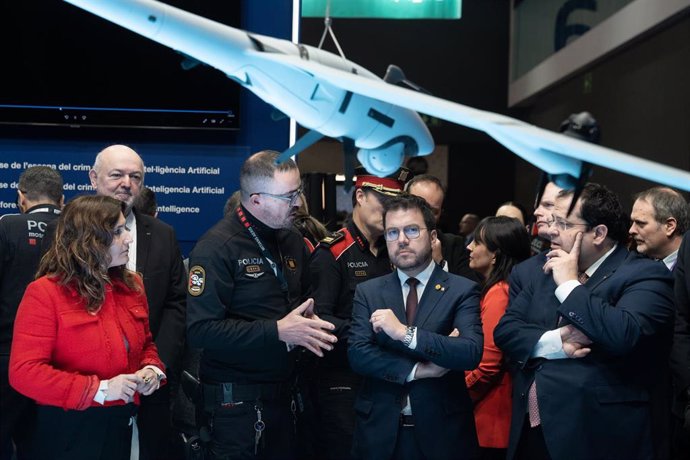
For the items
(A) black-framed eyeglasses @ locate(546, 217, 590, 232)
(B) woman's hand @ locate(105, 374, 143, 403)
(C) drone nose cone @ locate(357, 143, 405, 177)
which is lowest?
(B) woman's hand @ locate(105, 374, 143, 403)

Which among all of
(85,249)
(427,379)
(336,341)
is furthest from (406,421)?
(85,249)

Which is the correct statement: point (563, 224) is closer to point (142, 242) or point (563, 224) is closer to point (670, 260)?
point (670, 260)

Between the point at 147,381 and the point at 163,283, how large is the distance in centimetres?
68

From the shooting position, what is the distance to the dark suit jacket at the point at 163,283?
137 inches

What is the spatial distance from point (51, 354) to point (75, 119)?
6.60 feet

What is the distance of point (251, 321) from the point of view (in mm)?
3256

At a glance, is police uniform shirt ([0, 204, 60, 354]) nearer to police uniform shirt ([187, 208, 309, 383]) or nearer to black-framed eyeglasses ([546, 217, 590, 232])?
police uniform shirt ([187, 208, 309, 383])

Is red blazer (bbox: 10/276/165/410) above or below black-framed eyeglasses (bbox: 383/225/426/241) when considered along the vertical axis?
below

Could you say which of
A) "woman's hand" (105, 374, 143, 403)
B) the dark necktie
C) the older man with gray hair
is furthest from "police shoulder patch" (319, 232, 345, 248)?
the older man with gray hair

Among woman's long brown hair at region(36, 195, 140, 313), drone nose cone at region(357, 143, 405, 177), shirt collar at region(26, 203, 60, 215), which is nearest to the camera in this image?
drone nose cone at region(357, 143, 405, 177)

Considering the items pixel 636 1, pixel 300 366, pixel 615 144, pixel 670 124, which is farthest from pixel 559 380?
pixel 615 144

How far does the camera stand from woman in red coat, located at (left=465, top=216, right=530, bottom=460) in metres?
3.52

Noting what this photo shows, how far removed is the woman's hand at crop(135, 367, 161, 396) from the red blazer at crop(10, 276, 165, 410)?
0.21ft

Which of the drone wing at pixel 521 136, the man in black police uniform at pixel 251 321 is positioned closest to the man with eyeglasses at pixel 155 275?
the man in black police uniform at pixel 251 321
